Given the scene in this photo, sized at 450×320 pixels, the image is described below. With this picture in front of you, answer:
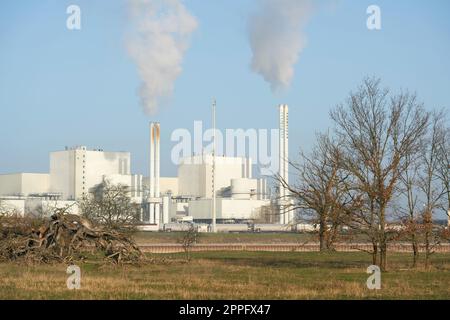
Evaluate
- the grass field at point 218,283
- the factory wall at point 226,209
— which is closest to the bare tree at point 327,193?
the grass field at point 218,283

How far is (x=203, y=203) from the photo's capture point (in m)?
146

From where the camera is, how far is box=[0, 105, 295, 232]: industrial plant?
137500 millimetres

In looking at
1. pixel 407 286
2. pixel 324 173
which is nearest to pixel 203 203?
pixel 324 173

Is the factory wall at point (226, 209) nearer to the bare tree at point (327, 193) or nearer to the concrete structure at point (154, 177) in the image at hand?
the concrete structure at point (154, 177)

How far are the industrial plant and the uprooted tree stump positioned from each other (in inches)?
3645

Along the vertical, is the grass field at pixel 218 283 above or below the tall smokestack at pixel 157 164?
below

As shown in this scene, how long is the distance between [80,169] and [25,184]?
45.2 ft

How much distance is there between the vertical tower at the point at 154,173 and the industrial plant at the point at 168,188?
0.60ft

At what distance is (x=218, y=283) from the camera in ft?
77.6

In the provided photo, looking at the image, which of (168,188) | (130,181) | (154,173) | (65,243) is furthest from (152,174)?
(65,243)

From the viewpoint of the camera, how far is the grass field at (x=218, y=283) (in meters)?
19.8
